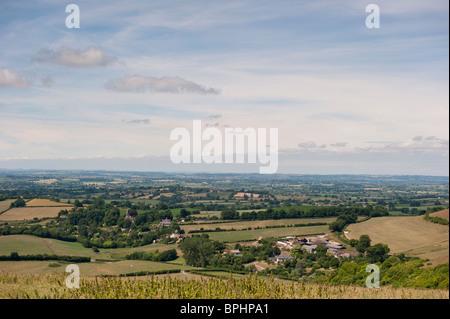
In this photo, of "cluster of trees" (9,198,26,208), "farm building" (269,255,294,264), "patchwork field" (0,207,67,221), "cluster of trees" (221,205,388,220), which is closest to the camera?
"farm building" (269,255,294,264)

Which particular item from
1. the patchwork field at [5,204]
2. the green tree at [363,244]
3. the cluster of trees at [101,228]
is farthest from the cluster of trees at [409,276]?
the patchwork field at [5,204]

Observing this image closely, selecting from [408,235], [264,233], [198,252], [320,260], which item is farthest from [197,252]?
[408,235]

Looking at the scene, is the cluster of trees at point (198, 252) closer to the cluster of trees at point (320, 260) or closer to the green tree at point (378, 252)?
the cluster of trees at point (320, 260)

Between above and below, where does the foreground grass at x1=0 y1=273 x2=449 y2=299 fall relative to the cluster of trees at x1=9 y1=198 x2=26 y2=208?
above

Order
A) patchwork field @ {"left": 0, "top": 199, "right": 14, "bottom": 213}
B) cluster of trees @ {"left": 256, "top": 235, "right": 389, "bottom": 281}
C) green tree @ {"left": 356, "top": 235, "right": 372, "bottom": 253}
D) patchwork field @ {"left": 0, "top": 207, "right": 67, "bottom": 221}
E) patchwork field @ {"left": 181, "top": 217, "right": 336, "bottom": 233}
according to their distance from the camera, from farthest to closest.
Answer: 1. patchwork field @ {"left": 181, "top": 217, "right": 336, "bottom": 233}
2. patchwork field @ {"left": 0, "top": 199, "right": 14, "bottom": 213}
3. patchwork field @ {"left": 0, "top": 207, "right": 67, "bottom": 221}
4. green tree @ {"left": 356, "top": 235, "right": 372, "bottom": 253}
5. cluster of trees @ {"left": 256, "top": 235, "right": 389, "bottom": 281}

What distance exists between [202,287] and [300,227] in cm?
5729

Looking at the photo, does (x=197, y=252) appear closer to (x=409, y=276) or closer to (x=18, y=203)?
(x=409, y=276)

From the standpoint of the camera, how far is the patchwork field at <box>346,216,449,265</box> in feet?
126

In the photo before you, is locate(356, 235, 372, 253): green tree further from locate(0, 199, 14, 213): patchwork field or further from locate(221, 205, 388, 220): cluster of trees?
locate(0, 199, 14, 213): patchwork field

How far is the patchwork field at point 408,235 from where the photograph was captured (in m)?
38.5

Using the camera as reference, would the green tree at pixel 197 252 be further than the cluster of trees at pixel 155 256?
No

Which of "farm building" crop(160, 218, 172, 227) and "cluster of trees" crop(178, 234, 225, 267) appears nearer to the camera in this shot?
"cluster of trees" crop(178, 234, 225, 267)

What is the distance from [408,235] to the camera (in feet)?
161

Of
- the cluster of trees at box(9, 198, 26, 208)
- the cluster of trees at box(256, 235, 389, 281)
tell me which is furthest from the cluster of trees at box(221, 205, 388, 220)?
the cluster of trees at box(9, 198, 26, 208)
